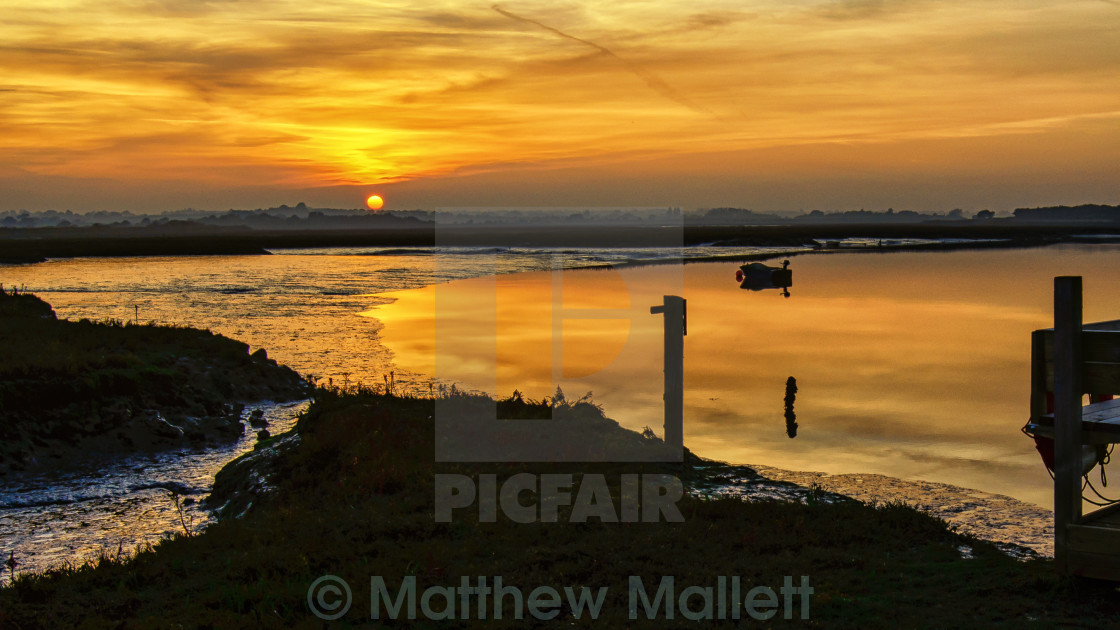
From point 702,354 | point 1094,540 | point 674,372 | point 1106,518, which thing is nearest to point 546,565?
point 1094,540

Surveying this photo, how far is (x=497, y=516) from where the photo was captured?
1177 cm

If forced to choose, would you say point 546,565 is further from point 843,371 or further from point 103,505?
point 843,371

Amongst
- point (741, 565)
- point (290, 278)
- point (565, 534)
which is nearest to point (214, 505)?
point (565, 534)

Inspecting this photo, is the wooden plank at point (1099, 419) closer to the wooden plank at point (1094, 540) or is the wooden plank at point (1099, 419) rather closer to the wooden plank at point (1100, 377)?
the wooden plank at point (1100, 377)

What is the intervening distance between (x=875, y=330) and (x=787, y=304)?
1048cm

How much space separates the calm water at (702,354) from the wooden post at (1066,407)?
10.3 feet

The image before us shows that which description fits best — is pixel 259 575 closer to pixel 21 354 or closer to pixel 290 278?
pixel 21 354

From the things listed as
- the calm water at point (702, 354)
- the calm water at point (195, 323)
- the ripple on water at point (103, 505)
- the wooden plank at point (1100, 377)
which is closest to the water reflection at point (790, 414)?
the calm water at point (702, 354)

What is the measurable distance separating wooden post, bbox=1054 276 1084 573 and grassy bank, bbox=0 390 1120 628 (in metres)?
0.77

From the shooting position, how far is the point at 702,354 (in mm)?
29031

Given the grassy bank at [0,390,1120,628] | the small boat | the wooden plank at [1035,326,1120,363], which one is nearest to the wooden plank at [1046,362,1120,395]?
the wooden plank at [1035,326,1120,363]

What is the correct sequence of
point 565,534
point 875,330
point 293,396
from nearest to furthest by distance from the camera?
point 565,534 → point 293,396 → point 875,330

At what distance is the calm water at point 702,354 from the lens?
14289 millimetres

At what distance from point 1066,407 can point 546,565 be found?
5.85m
